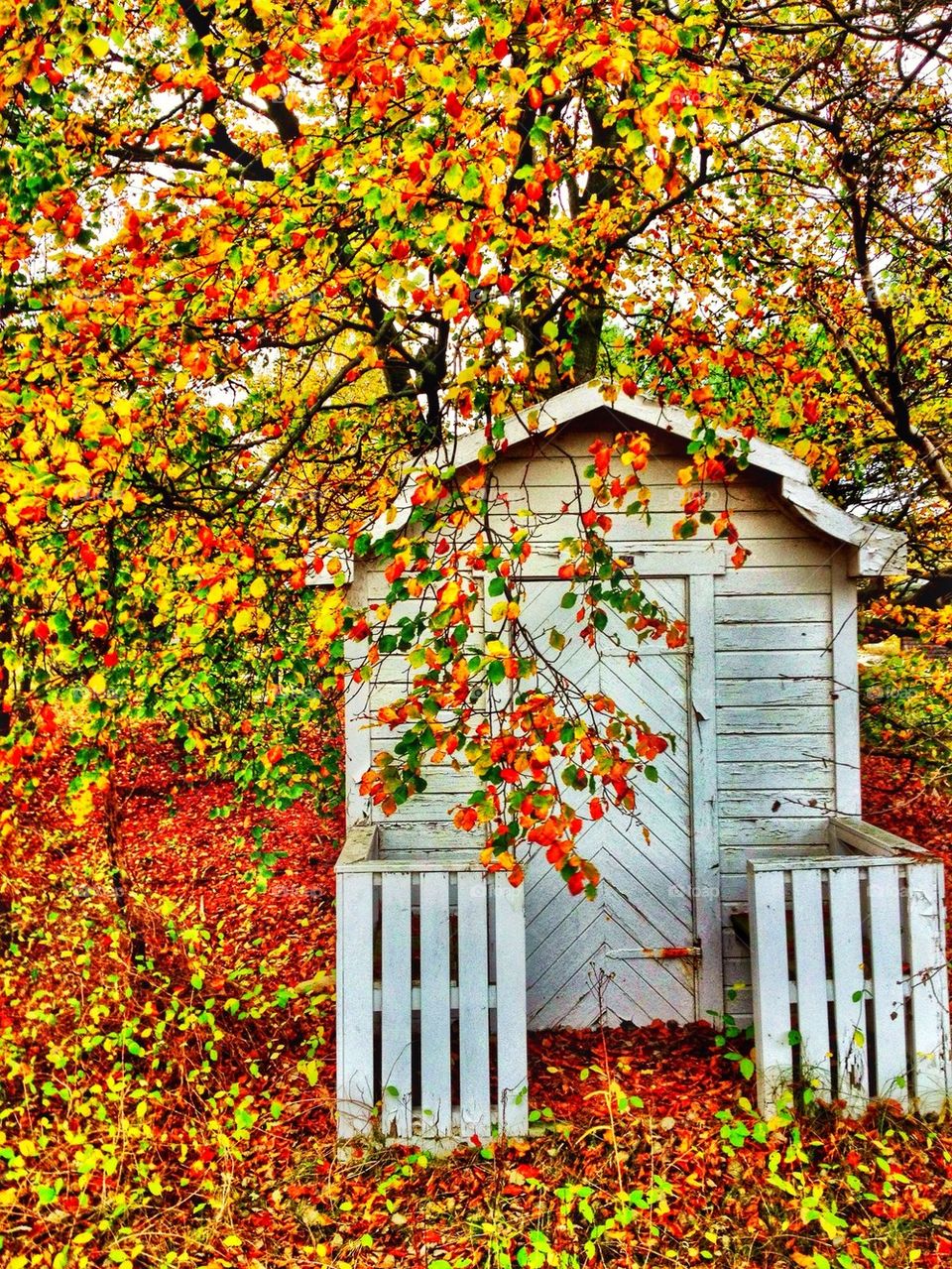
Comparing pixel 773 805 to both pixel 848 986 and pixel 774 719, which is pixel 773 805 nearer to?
pixel 774 719

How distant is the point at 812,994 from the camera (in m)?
4.07

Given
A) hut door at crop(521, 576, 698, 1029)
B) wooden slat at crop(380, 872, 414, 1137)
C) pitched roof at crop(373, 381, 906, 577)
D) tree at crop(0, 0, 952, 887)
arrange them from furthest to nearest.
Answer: hut door at crop(521, 576, 698, 1029) < pitched roof at crop(373, 381, 906, 577) < wooden slat at crop(380, 872, 414, 1137) < tree at crop(0, 0, 952, 887)

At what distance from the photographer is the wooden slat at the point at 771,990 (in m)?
4.09

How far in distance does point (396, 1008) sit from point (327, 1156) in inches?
32.0

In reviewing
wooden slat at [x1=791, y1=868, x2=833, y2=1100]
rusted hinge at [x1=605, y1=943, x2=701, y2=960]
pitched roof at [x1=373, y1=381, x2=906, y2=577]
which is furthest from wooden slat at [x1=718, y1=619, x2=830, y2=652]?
rusted hinge at [x1=605, y1=943, x2=701, y2=960]

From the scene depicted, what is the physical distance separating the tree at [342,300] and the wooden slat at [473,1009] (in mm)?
630

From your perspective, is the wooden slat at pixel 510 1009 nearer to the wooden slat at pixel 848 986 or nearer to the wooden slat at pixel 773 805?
the wooden slat at pixel 848 986

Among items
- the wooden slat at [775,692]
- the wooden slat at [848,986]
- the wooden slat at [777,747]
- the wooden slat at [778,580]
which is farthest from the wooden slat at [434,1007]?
the wooden slat at [778,580]

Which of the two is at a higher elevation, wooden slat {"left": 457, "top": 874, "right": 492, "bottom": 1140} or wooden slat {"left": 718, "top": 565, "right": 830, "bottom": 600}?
Result: wooden slat {"left": 718, "top": 565, "right": 830, "bottom": 600}

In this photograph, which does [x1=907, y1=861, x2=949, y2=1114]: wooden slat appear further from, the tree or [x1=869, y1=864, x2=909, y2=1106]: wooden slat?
the tree

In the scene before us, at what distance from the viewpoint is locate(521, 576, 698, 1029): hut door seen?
5.06 meters

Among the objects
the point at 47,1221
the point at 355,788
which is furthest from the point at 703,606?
the point at 47,1221

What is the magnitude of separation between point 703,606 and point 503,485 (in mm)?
1427

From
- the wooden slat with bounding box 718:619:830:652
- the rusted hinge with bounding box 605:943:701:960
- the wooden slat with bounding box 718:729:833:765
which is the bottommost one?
the rusted hinge with bounding box 605:943:701:960
